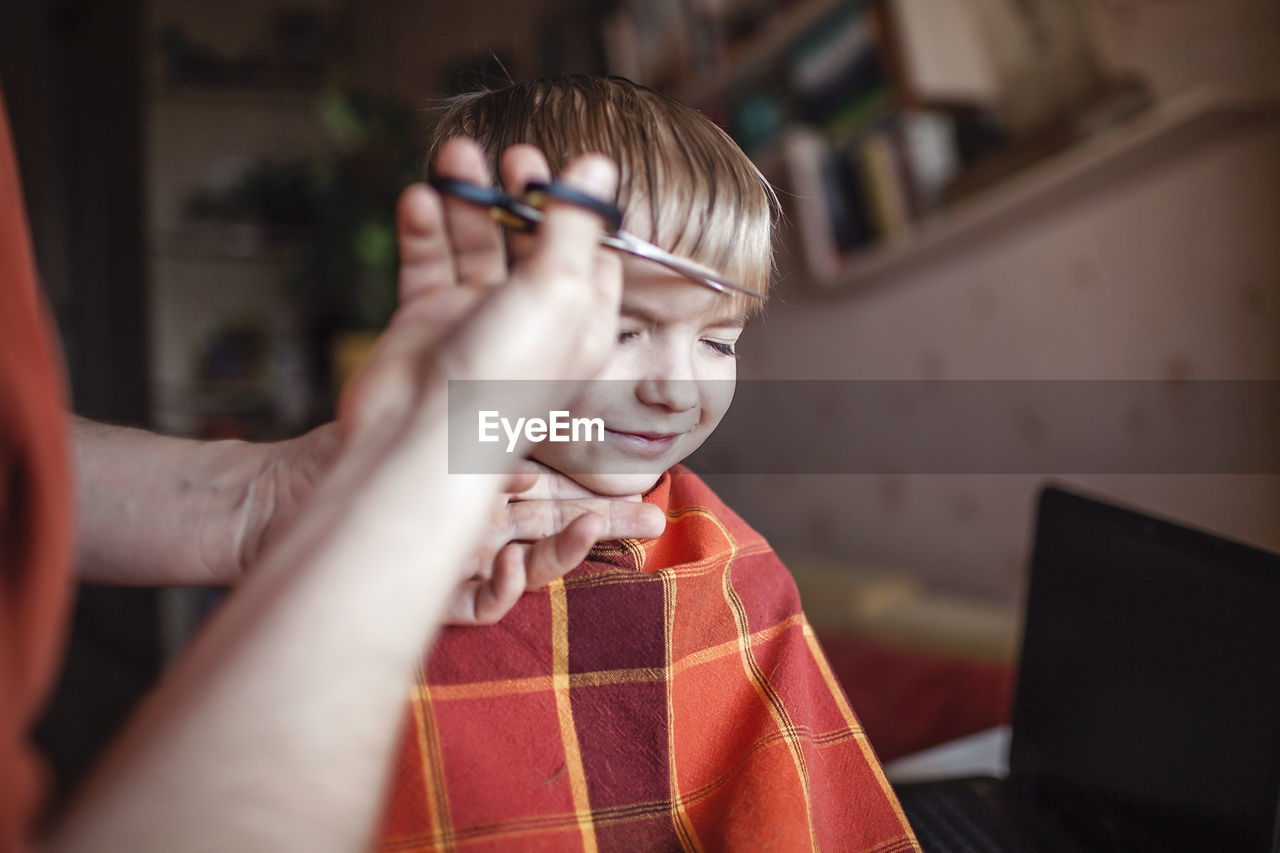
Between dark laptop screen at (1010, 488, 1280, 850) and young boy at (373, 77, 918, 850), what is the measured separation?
21 cm

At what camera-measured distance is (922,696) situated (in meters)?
1.26

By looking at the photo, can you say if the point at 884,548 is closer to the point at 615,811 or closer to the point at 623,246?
the point at 615,811

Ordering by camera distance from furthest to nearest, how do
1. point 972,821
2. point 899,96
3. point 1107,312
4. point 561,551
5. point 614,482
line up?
point 899,96
point 1107,312
point 972,821
point 614,482
point 561,551

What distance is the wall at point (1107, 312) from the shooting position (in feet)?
Answer: 4.06

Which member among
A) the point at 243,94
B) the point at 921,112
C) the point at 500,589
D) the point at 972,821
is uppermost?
the point at 243,94

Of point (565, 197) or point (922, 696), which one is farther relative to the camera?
point (922, 696)

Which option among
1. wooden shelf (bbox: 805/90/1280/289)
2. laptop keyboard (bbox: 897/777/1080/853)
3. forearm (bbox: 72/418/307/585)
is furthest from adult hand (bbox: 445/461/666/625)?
wooden shelf (bbox: 805/90/1280/289)

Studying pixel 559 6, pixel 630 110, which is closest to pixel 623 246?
pixel 630 110

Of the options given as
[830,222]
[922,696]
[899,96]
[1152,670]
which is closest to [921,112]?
[899,96]

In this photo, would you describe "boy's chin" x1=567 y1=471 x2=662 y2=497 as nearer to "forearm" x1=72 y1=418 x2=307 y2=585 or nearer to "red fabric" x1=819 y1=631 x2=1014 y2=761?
"forearm" x1=72 y1=418 x2=307 y2=585

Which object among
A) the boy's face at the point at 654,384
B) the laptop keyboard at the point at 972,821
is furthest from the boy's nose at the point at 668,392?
the laptop keyboard at the point at 972,821

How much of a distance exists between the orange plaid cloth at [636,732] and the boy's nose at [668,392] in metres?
0.12

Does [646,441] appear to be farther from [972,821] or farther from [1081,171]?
[1081,171]

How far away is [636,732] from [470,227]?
337 millimetres
